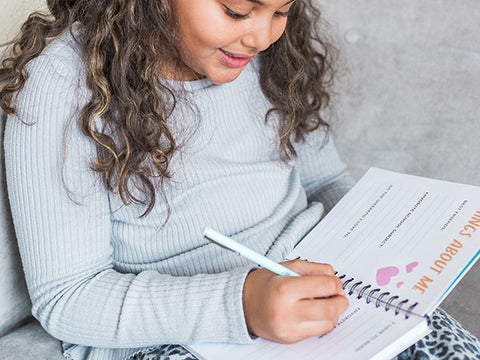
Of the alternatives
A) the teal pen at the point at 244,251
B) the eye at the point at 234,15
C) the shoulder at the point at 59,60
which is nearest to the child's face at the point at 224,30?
the eye at the point at 234,15

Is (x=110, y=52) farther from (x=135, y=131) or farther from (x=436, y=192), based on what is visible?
(x=436, y=192)

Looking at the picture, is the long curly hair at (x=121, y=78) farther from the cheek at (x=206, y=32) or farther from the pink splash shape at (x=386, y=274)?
the pink splash shape at (x=386, y=274)

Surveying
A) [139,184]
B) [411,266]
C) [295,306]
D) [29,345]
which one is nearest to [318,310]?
[295,306]

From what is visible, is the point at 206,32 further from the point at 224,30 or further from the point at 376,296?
the point at 376,296

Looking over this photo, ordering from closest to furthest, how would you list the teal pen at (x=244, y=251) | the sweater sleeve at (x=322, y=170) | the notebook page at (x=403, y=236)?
the teal pen at (x=244, y=251), the notebook page at (x=403, y=236), the sweater sleeve at (x=322, y=170)

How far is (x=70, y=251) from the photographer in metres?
0.82

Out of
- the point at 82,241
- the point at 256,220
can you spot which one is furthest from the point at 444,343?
the point at 82,241

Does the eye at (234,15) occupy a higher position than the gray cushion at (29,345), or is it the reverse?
the eye at (234,15)

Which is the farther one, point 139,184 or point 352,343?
point 139,184

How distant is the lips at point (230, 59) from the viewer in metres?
0.85

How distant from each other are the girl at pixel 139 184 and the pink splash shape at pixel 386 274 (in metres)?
0.07

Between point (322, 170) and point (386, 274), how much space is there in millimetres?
400

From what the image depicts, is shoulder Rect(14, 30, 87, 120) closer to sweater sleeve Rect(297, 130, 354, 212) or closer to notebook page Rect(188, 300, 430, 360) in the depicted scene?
notebook page Rect(188, 300, 430, 360)

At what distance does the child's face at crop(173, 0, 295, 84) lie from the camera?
2.62 feet
